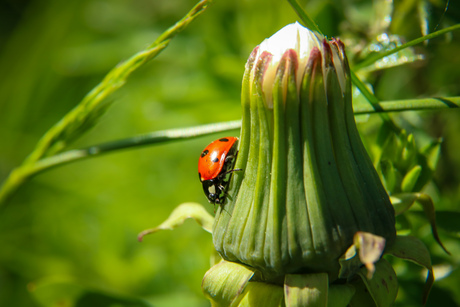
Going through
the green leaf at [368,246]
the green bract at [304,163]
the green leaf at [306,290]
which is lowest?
the green leaf at [306,290]

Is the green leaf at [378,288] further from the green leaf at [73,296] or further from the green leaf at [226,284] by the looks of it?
the green leaf at [73,296]

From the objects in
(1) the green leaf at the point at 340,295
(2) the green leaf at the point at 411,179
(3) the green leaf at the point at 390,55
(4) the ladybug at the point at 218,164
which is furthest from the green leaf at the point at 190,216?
(3) the green leaf at the point at 390,55

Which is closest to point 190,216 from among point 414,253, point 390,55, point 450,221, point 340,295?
point 340,295

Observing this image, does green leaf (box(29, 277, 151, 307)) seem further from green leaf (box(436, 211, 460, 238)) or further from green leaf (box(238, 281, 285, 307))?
green leaf (box(436, 211, 460, 238))

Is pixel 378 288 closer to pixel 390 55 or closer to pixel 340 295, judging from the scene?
pixel 340 295

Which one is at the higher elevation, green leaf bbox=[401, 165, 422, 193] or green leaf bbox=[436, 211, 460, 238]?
green leaf bbox=[401, 165, 422, 193]

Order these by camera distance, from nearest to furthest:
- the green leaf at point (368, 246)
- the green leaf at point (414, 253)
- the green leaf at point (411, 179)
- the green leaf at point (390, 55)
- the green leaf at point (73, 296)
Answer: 1. the green leaf at point (368, 246)
2. the green leaf at point (414, 253)
3. the green leaf at point (411, 179)
4. the green leaf at point (390, 55)
5. the green leaf at point (73, 296)

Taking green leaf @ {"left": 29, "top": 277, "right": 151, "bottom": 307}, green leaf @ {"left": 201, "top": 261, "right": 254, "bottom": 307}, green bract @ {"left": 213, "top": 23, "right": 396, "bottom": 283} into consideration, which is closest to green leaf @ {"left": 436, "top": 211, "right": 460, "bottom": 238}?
green bract @ {"left": 213, "top": 23, "right": 396, "bottom": 283}
